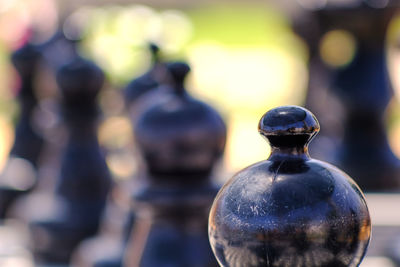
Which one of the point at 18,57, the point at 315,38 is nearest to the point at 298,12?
the point at 315,38

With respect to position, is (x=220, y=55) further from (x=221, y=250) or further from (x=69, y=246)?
(x=221, y=250)

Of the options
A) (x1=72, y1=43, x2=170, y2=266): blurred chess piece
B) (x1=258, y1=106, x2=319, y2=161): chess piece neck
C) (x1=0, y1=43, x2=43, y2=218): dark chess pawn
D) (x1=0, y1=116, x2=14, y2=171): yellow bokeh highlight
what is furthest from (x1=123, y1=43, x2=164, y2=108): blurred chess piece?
(x1=0, y1=116, x2=14, y2=171): yellow bokeh highlight

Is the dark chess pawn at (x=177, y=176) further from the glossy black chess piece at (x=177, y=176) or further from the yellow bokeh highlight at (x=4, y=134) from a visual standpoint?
the yellow bokeh highlight at (x=4, y=134)

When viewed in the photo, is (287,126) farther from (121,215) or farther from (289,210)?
(121,215)

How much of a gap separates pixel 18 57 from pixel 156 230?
7.34ft

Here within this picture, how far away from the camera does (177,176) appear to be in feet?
5.40

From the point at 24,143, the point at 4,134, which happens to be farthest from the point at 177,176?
the point at 4,134

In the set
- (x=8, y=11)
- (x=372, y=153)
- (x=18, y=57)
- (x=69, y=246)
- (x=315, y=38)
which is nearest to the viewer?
(x=69, y=246)

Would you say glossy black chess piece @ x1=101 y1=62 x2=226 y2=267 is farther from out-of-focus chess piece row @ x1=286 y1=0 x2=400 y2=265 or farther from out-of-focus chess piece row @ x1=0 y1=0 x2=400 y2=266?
out-of-focus chess piece row @ x1=286 y1=0 x2=400 y2=265

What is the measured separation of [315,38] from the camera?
418 cm

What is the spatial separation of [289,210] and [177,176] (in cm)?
82

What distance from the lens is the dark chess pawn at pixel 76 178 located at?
262 centimetres

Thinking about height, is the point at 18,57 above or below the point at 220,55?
above

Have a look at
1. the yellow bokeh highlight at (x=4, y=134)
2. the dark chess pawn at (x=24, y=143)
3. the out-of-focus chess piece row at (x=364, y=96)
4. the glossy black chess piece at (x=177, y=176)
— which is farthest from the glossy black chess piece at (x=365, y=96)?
the yellow bokeh highlight at (x=4, y=134)
